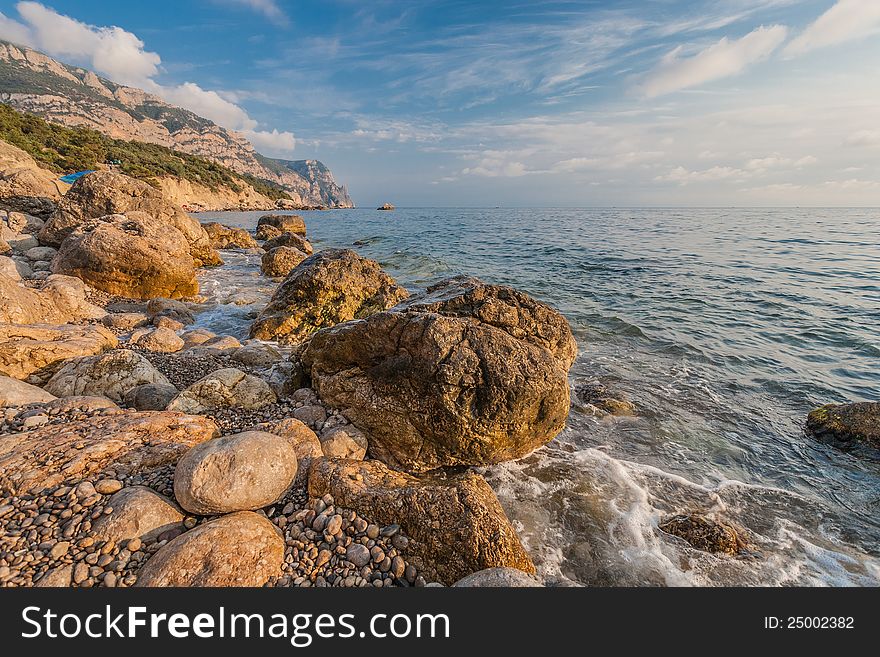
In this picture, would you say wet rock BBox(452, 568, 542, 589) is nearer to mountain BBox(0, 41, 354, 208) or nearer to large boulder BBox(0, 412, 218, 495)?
large boulder BBox(0, 412, 218, 495)

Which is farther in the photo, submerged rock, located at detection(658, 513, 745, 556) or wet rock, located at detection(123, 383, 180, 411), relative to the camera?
wet rock, located at detection(123, 383, 180, 411)

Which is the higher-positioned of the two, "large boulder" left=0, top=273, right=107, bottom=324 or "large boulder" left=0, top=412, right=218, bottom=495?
"large boulder" left=0, top=273, right=107, bottom=324

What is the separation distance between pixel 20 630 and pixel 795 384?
45.4 ft

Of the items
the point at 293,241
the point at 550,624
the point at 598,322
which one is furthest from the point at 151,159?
the point at 550,624

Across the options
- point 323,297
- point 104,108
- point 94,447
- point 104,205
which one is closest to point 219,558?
point 94,447

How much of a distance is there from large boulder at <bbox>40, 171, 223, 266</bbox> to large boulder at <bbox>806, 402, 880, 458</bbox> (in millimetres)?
21209

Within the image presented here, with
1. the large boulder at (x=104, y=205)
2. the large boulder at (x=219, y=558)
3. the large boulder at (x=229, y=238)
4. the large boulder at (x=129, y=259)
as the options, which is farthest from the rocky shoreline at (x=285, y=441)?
the large boulder at (x=229, y=238)

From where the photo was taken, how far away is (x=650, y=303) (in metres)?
16.0

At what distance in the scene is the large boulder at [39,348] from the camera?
568 cm

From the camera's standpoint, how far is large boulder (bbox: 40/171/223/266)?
1588 centimetres

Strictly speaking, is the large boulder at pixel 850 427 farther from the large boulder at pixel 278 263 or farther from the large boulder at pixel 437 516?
the large boulder at pixel 278 263

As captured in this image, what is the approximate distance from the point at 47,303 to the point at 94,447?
25.1 feet

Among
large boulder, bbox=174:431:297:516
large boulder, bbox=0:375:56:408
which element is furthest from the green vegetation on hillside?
large boulder, bbox=174:431:297:516

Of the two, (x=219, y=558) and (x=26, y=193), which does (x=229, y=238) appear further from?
(x=219, y=558)
